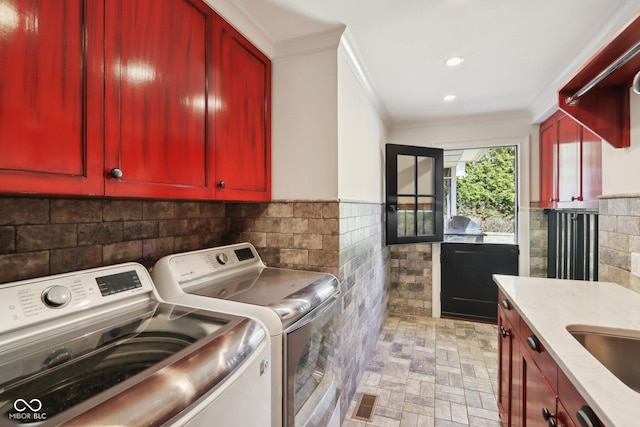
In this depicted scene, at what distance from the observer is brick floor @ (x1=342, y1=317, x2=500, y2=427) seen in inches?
73.9

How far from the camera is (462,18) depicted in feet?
5.40

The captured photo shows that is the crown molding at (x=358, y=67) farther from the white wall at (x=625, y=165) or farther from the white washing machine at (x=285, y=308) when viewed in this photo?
the white wall at (x=625, y=165)

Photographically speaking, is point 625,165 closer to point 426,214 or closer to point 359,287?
point 359,287

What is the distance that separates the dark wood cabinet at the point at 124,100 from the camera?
→ 0.78 meters

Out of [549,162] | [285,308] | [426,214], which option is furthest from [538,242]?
[285,308]

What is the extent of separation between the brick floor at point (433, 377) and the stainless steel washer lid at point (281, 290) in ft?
3.25

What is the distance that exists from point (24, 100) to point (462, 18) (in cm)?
196

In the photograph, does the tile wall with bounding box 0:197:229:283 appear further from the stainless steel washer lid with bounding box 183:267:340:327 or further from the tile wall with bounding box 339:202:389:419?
the tile wall with bounding box 339:202:389:419

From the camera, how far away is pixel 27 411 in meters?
0.54

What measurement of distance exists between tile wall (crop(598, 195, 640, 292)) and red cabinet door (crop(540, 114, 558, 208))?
1.18 metres

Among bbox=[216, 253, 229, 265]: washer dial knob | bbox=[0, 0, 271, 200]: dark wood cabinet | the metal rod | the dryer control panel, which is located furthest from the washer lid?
the metal rod

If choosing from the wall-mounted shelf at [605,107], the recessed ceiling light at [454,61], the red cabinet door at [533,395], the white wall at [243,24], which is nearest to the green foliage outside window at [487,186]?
the recessed ceiling light at [454,61]

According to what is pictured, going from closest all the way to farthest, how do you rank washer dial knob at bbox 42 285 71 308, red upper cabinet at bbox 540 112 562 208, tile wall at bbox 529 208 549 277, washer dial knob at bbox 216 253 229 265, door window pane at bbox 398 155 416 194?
washer dial knob at bbox 42 285 71 308 → washer dial knob at bbox 216 253 229 265 → red upper cabinet at bbox 540 112 562 208 → tile wall at bbox 529 208 549 277 → door window pane at bbox 398 155 416 194

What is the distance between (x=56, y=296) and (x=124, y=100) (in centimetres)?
69
